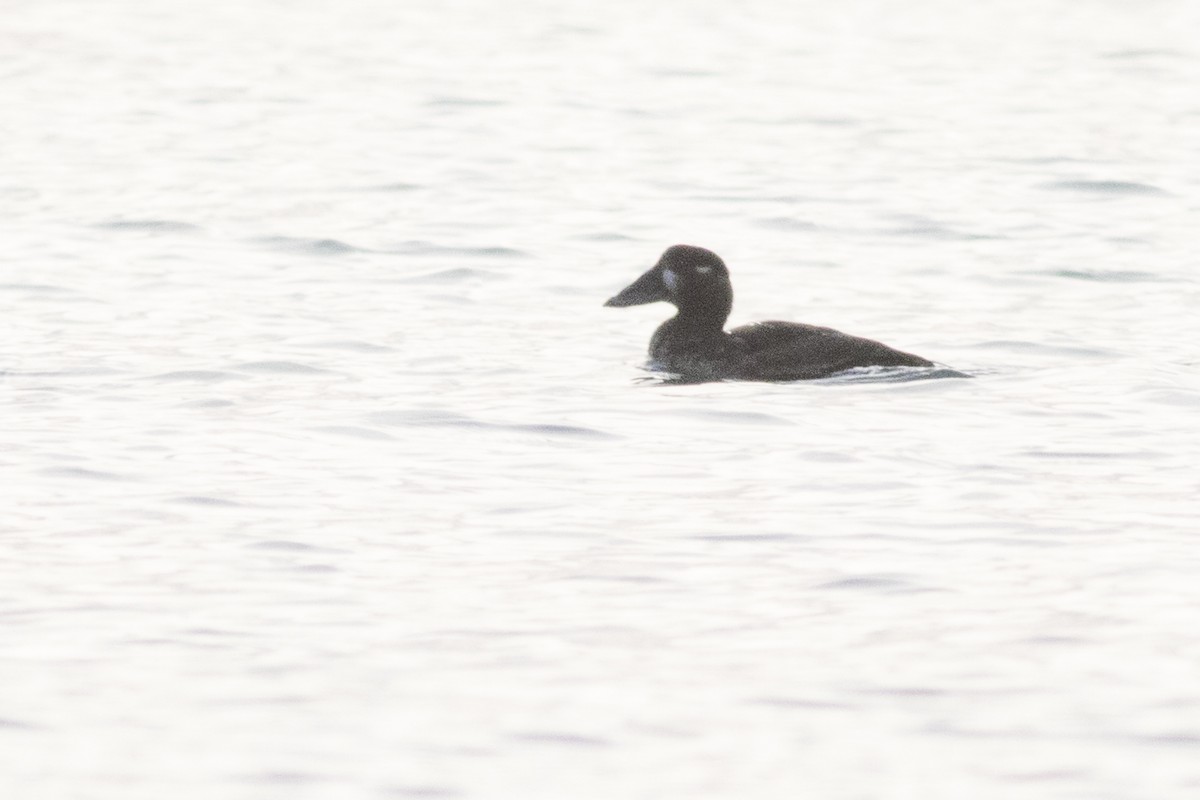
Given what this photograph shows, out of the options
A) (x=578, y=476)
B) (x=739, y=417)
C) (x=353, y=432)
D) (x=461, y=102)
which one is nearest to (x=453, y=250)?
(x=739, y=417)

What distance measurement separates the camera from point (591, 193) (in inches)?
880

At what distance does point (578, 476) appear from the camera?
1053 cm

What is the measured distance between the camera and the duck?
12.9 m

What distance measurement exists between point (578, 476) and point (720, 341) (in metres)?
3.30

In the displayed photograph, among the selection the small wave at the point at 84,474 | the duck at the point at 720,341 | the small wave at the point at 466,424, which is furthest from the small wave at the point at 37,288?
the small wave at the point at 84,474

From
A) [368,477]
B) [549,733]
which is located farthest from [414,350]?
[549,733]

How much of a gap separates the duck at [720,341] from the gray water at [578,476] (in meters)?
0.22

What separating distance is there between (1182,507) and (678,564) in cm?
228

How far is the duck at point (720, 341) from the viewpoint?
12883 millimetres

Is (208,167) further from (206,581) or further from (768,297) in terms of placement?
(206,581)

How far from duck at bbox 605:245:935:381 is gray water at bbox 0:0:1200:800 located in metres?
0.22

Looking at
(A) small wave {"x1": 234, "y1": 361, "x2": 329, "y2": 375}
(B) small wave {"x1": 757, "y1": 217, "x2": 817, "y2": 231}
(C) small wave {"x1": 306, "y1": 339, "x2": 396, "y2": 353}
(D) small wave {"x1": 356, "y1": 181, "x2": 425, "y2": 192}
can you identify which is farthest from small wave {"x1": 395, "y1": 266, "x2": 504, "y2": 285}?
(D) small wave {"x1": 356, "y1": 181, "x2": 425, "y2": 192}

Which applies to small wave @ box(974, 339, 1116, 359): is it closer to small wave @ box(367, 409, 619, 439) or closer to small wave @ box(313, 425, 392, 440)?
small wave @ box(367, 409, 619, 439)

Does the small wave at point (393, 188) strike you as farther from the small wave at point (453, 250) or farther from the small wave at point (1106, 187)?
the small wave at point (1106, 187)
